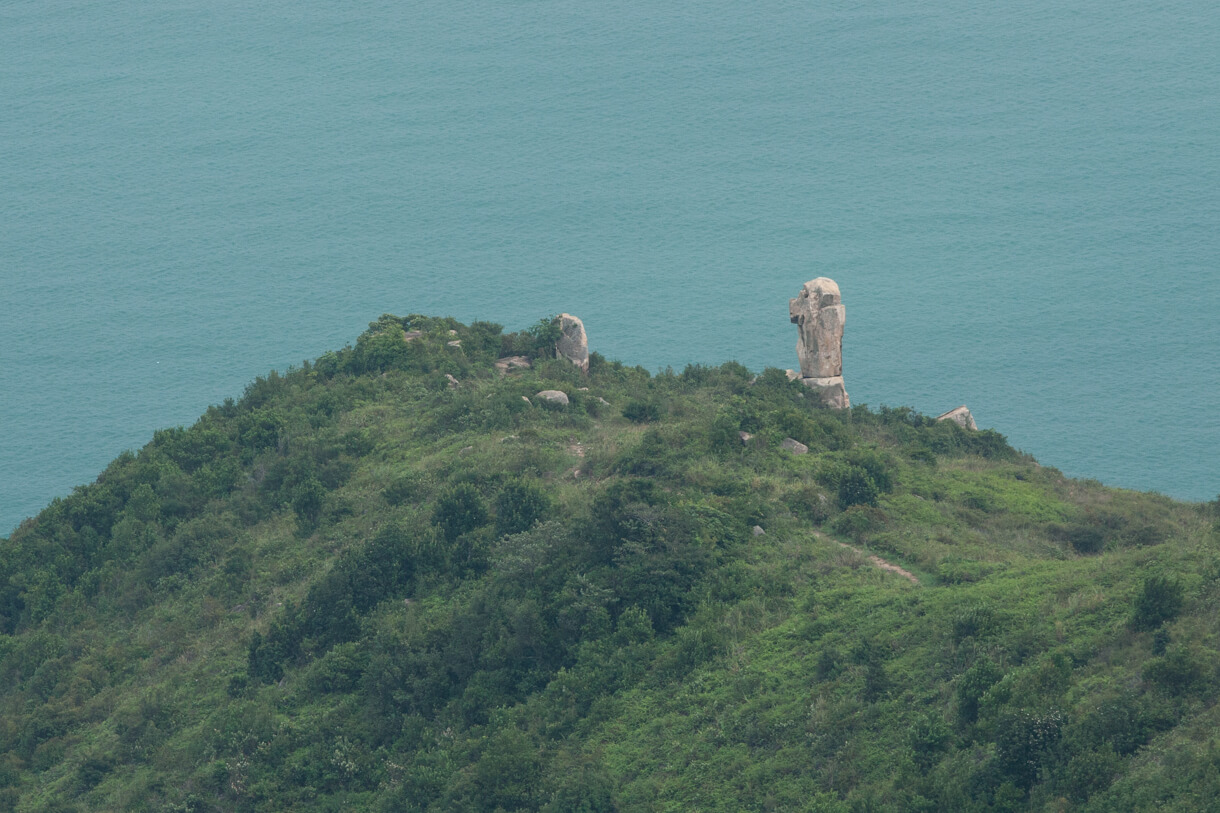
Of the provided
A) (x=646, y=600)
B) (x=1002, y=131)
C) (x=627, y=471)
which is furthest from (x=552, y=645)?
(x=1002, y=131)

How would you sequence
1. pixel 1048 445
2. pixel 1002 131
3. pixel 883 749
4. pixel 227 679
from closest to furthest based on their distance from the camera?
pixel 883 749 < pixel 227 679 < pixel 1048 445 < pixel 1002 131

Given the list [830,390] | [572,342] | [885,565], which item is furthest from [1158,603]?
[572,342]

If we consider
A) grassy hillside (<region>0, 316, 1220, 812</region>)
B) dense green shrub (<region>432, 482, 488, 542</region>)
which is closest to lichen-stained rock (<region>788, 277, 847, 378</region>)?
grassy hillside (<region>0, 316, 1220, 812</region>)

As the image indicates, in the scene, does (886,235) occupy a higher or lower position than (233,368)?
higher

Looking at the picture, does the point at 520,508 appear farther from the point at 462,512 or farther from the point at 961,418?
the point at 961,418

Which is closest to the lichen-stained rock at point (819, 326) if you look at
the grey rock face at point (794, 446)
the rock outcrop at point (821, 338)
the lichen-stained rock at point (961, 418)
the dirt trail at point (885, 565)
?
the rock outcrop at point (821, 338)

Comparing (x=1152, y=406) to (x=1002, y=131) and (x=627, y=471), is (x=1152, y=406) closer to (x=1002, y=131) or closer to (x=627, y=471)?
(x=1002, y=131)

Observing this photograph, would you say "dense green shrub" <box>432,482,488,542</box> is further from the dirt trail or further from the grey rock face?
the grey rock face

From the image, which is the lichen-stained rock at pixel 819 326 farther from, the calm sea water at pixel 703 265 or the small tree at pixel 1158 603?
the calm sea water at pixel 703 265
